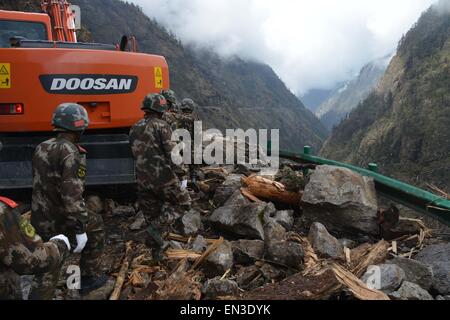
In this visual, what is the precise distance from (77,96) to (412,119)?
11536 cm

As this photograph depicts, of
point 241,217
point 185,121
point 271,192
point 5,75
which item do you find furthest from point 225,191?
point 5,75

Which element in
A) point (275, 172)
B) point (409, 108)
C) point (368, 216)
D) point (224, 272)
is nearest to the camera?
point (224, 272)

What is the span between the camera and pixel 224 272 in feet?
15.1

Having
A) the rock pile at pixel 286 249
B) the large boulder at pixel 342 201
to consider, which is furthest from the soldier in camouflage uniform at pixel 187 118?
the large boulder at pixel 342 201

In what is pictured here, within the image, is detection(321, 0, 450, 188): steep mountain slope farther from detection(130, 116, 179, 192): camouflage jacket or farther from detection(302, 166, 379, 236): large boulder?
detection(130, 116, 179, 192): camouflage jacket

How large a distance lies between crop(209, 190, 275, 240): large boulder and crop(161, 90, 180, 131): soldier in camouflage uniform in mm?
2003

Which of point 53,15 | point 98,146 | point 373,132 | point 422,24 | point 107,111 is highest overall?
point 422,24

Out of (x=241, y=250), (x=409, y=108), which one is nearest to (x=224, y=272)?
(x=241, y=250)

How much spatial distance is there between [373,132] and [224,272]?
130 m

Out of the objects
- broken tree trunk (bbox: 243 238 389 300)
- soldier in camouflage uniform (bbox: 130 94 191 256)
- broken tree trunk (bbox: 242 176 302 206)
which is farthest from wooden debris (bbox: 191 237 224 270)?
broken tree trunk (bbox: 242 176 302 206)

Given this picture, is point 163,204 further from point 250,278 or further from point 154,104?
point 250,278

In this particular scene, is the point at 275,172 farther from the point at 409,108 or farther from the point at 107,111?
the point at 409,108

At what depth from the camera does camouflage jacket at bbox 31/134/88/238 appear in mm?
4047

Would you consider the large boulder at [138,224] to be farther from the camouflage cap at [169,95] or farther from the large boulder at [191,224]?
the camouflage cap at [169,95]
